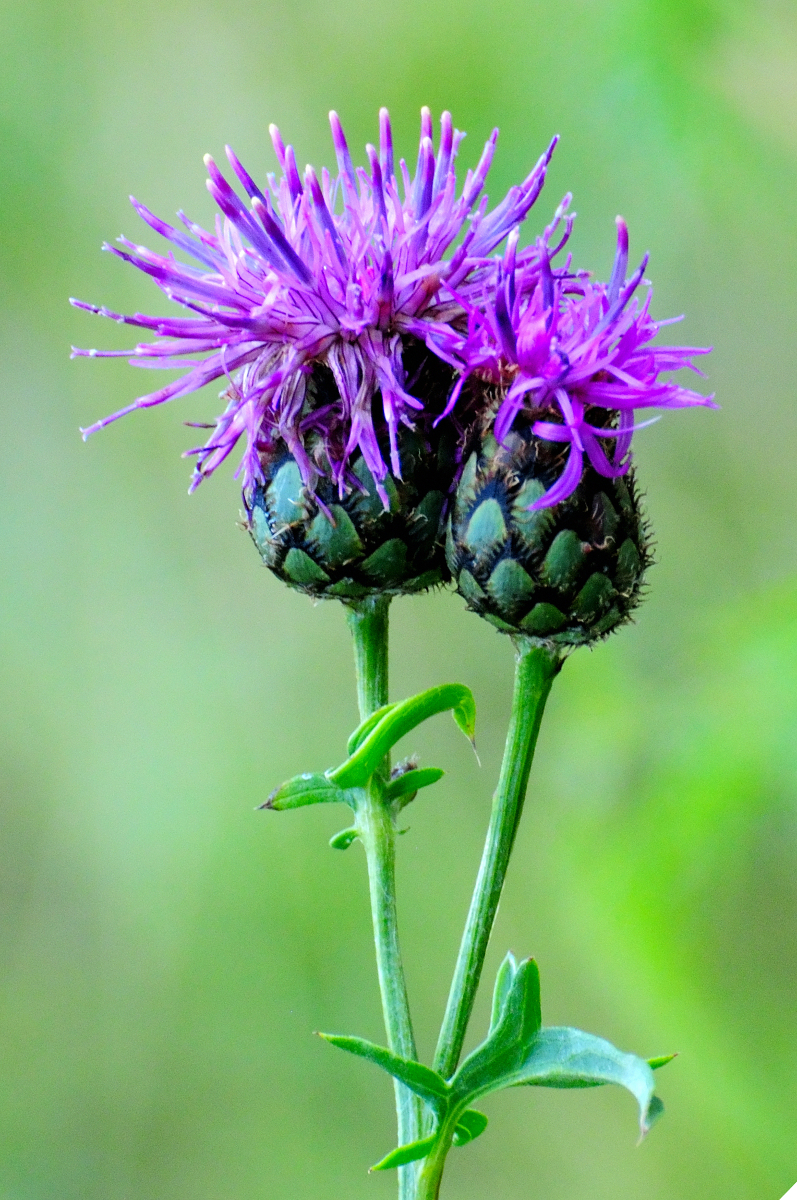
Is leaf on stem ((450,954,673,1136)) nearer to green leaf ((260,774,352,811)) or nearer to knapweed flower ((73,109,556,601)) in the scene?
green leaf ((260,774,352,811))

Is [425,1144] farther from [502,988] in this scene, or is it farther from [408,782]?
[408,782]

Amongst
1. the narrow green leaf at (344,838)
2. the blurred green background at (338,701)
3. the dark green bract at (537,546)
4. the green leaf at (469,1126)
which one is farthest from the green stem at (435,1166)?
the blurred green background at (338,701)

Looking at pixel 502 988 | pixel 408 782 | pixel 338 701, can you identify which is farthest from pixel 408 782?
pixel 338 701

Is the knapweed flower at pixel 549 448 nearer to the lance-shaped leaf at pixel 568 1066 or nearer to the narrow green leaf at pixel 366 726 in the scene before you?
the narrow green leaf at pixel 366 726

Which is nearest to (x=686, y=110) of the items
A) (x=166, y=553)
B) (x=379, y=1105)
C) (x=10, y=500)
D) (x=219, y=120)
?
(x=219, y=120)

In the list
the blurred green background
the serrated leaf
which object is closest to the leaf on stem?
the serrated leaf

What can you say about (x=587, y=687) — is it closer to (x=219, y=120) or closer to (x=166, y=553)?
(x=166, y=553)

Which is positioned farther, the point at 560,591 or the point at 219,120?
the point at 219,120

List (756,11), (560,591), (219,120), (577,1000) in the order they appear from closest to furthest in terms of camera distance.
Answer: (560,591), (756,11), (577,1000), (219,120)
